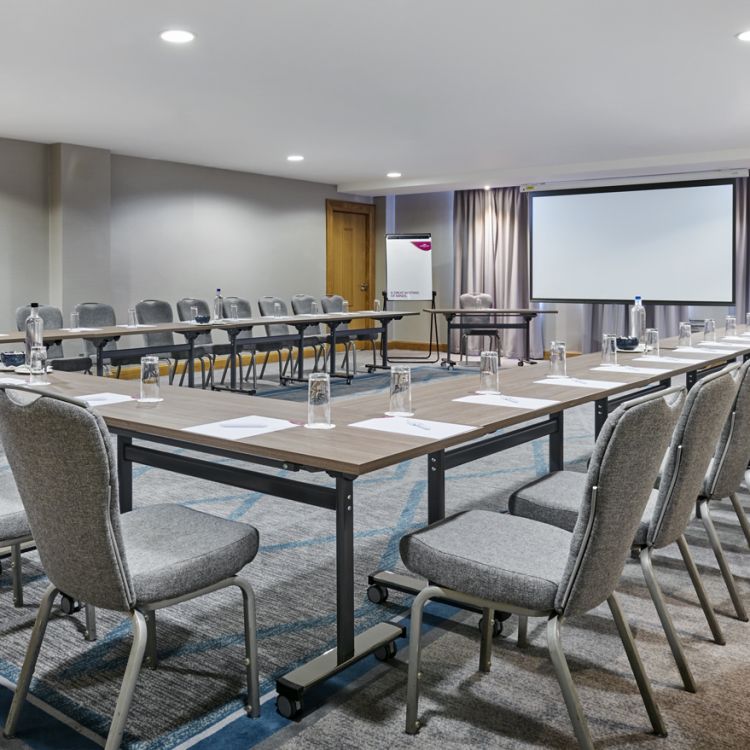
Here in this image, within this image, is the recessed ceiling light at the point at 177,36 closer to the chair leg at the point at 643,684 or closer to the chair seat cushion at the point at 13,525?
the chair seat cushion at the point at 13,525

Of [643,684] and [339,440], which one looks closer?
[643,684]

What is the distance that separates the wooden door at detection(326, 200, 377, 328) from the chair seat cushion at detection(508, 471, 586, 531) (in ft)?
29.4

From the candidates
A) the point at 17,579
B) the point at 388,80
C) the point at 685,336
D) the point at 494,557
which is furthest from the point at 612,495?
the point at 388,80

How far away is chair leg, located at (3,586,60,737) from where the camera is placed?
5.89 feet

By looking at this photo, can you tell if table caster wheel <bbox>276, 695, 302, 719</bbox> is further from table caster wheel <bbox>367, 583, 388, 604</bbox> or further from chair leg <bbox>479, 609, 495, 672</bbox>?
table caster wheel <bbox>367, 583, 388, 604</bbox>

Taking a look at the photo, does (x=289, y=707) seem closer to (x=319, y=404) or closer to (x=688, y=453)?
(x=319, y=404)

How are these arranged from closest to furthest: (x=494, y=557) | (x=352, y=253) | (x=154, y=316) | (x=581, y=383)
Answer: (x=494, y=557) → (x=581, y=383) → (x=154, y=316) → (x=352, y=253)

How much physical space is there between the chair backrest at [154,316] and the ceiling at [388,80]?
1.57 m

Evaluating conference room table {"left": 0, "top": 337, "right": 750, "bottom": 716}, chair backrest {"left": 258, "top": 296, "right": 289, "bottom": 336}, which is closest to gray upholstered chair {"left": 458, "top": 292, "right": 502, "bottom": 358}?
chair backrest {"left": 258, "top": 296, "right": 289, "bottom": 336}

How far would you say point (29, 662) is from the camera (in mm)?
1795

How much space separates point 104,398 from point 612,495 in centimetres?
170

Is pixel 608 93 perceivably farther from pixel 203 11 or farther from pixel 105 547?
pixel 105 547

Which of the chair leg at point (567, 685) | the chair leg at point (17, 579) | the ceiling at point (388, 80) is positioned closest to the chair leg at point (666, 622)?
the chair leg at point (567, 685)

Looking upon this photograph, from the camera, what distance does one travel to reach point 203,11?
409 cm
